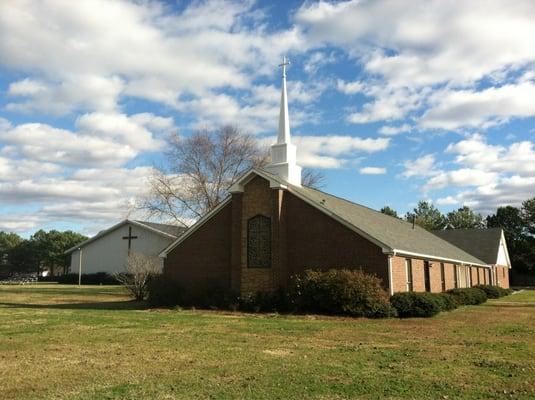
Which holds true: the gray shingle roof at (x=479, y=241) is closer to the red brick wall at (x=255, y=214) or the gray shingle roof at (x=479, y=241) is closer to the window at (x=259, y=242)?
the window at (x=259, y=242)

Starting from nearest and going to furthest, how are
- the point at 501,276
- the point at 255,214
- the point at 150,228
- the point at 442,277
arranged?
the point at 255,214 < the point at 442,277 < the point at 501,276 < the point at 150,228

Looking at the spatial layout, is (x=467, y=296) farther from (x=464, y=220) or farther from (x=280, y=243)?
(x=464, y=220)

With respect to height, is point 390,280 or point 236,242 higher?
point 236,242

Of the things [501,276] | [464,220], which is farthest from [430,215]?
[501,276]

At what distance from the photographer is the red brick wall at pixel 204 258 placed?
2634 centimetres

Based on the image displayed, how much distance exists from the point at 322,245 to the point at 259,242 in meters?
3.10

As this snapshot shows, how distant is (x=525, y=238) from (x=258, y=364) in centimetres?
7754

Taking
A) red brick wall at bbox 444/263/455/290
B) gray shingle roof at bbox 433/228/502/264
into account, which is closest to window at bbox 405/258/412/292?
red brick wall at bbox 444/263/455/290

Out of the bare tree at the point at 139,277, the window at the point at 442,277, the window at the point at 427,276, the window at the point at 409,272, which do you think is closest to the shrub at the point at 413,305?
the window at the point at 409,272

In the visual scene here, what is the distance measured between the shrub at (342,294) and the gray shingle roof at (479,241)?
30758 millimetres

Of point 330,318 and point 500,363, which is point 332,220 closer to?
point 330,318

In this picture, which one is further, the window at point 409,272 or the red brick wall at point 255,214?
the window at point 409,272

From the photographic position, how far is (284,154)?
27.0m

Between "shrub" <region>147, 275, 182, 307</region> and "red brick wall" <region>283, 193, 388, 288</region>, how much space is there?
216 inches
